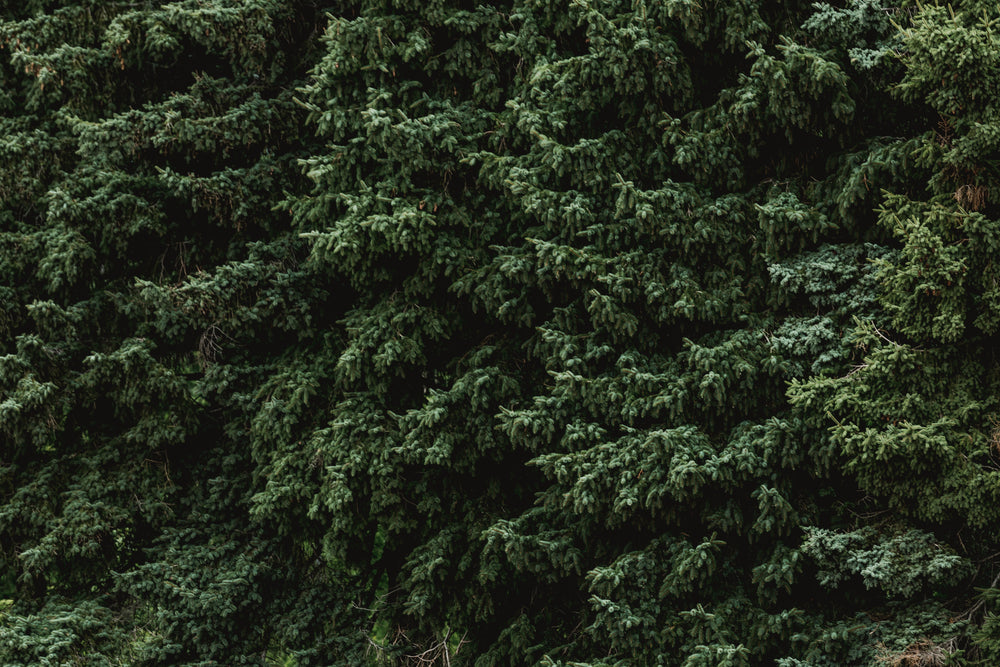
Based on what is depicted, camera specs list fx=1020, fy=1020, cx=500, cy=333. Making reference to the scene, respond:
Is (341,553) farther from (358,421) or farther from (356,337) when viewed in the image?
(356,337)

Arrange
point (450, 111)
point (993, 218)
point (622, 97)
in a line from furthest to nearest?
point (450, 111), point (622, 97), point (993, 218)

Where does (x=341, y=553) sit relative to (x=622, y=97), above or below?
Answer: below

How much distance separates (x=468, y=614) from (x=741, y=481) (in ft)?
9.23

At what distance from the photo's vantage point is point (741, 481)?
297 inches

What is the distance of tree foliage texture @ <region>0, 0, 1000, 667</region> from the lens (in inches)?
274

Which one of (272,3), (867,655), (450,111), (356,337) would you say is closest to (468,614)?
(356,337)

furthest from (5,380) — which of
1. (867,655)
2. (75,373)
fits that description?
(867,655)

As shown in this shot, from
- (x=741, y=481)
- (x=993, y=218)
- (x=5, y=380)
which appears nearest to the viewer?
(x=993, y=218)

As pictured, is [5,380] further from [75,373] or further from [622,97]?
[622,97]

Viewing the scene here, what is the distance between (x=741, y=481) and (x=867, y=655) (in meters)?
1.45

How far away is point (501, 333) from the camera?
9133mm

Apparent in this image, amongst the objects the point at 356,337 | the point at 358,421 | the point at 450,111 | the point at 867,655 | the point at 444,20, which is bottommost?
the point at 867,655

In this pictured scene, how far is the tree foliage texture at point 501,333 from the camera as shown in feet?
22.9

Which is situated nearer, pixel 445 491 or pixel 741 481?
pixel 741 481
